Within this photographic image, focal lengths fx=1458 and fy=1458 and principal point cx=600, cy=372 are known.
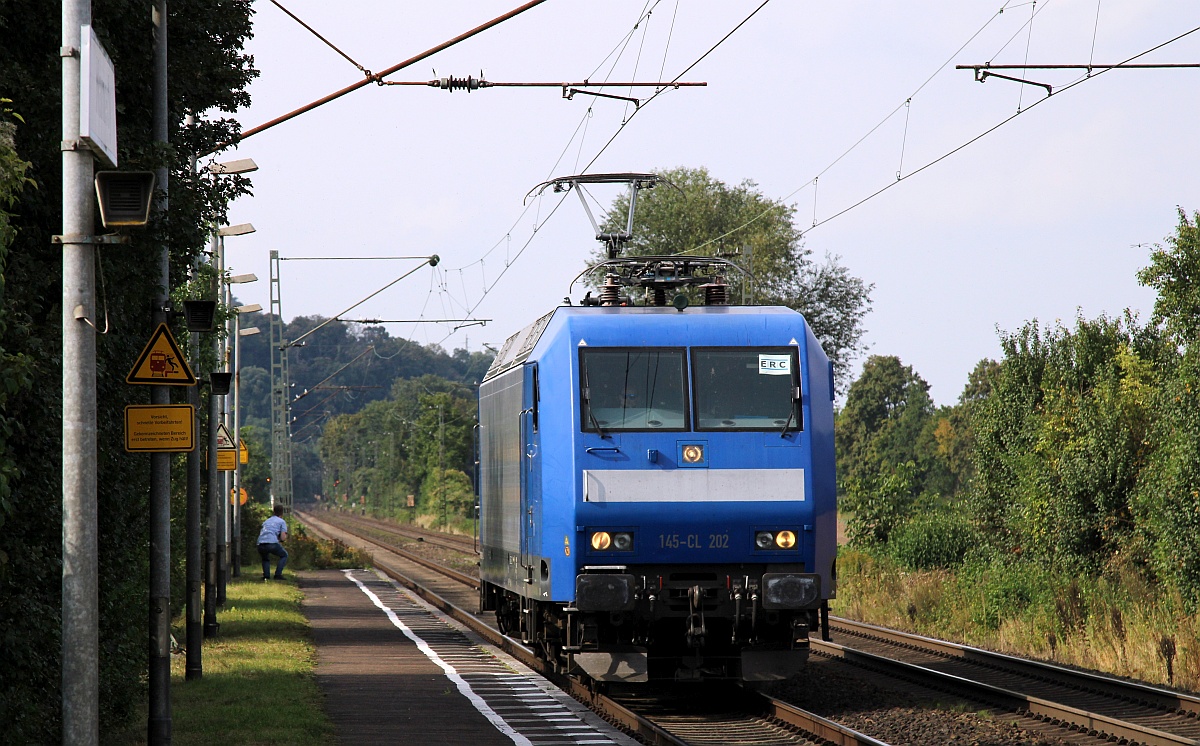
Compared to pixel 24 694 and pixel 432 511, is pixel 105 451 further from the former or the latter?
pixel 432 511

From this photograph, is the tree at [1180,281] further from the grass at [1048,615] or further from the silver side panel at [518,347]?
the silver side panel at [518,347]

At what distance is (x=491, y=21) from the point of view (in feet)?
36.9

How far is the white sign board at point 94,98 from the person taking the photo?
295 inches

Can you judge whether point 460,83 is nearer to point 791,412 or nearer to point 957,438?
point 791,412

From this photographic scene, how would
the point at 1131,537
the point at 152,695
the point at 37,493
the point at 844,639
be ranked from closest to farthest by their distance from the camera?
the point at 37,493
the point at 152,695
the point at 844,639
the point at 1131,537

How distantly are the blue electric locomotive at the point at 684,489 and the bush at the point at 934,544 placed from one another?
18.0m

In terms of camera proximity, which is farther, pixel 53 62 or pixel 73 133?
pixel 53 62

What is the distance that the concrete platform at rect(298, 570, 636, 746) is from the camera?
12.1m

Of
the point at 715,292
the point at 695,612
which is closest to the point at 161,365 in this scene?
the point at 695,612

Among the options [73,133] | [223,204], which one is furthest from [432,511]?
[73,133]

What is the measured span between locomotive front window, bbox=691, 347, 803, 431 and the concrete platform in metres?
2.94

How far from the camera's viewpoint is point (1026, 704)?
44.7 feet

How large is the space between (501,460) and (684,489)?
471 cm

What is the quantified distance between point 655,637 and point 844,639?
9.02 metres
